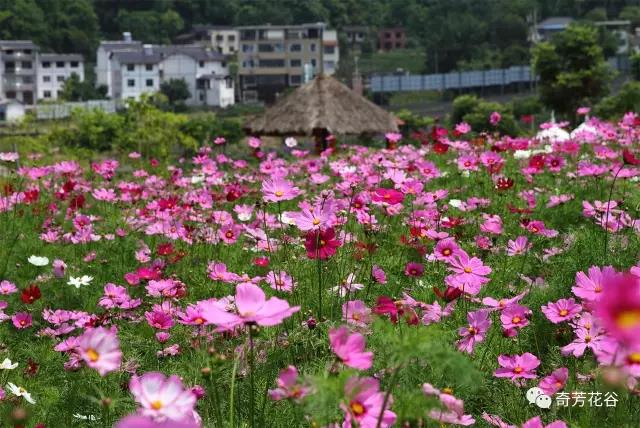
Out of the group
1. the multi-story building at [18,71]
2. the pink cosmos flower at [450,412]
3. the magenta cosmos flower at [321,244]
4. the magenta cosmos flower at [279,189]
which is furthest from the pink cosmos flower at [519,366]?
the multi-story building at [18,71]

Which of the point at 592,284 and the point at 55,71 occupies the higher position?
the point at 55,71

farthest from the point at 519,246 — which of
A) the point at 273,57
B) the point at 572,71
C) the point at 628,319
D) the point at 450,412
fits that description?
the point at 273,57

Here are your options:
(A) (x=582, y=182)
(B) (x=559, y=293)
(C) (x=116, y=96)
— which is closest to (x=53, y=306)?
(B) (x=559, y=293)

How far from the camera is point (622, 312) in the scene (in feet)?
2.50

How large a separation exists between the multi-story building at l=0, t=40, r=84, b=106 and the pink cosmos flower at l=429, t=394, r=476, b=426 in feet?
239

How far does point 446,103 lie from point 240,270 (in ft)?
195

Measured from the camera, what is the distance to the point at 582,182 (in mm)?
4523

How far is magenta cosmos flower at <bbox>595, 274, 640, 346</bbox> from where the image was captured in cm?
75

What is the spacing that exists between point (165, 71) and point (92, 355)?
2822 inches

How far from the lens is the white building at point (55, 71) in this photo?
71000mm

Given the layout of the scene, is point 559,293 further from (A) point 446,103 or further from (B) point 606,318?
(A) point 446,103

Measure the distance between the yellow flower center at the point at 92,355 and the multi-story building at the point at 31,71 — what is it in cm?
7295

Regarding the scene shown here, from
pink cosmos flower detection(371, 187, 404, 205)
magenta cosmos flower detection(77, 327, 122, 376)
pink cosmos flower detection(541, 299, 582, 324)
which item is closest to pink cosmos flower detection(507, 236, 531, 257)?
pink cosmos flower detection(371, 187, 404, 205)

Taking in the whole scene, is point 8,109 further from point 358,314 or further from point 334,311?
point 358,314
